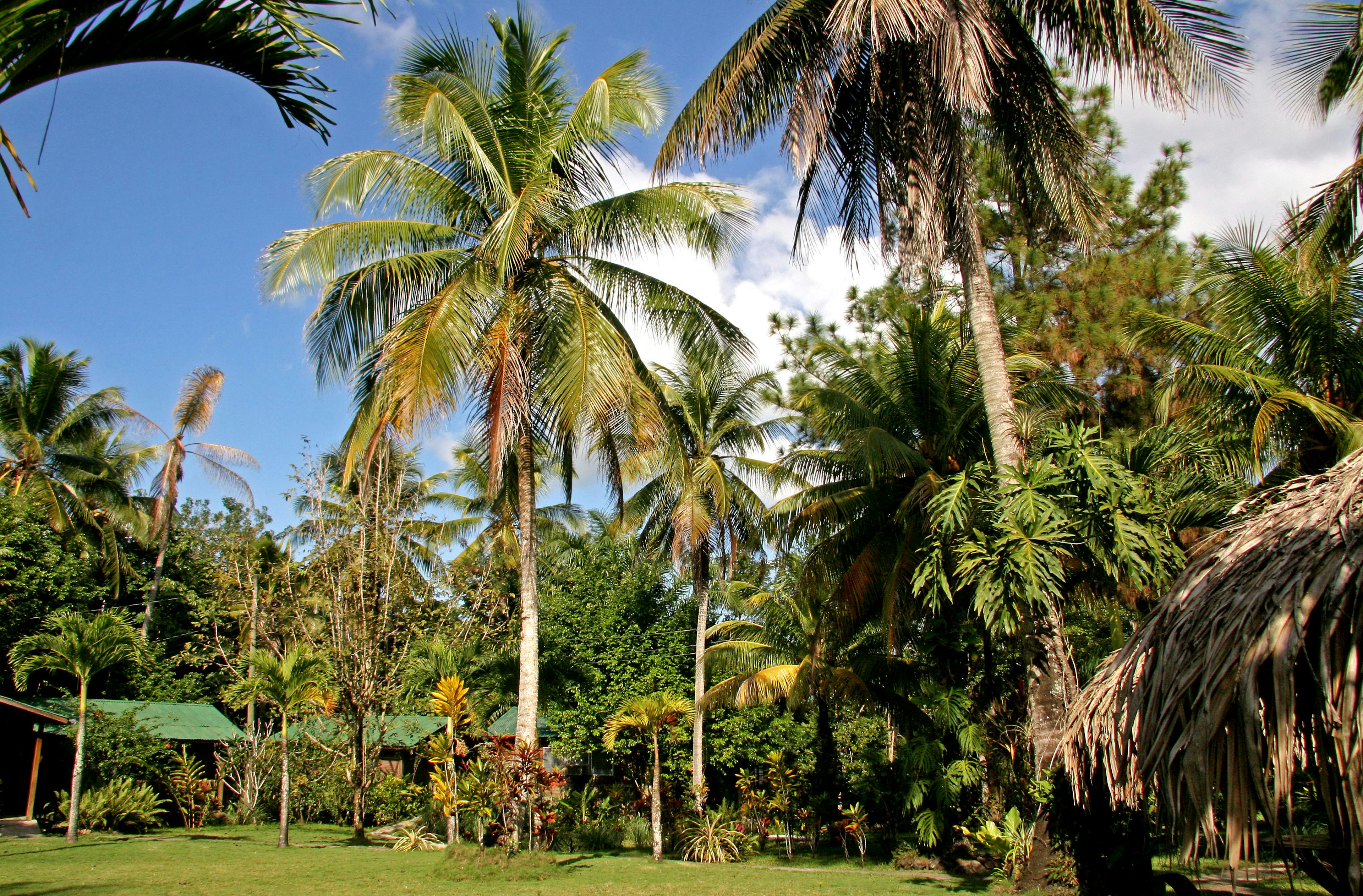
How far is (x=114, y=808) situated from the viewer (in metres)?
18.0

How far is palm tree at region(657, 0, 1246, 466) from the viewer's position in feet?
29.1

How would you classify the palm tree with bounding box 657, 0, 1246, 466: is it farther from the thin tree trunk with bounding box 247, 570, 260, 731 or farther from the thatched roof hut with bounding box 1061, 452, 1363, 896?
the thin tree trunk with bounding box 247, 570, 260, 731

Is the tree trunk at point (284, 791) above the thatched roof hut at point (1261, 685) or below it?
below

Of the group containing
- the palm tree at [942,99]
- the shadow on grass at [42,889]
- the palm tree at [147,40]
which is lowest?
the shadow on grass at [42,889]

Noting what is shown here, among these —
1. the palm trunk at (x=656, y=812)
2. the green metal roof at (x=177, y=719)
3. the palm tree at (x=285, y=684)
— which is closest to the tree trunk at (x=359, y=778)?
the palm tree at (x=285, y=684)

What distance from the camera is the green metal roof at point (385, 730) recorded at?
740 inches

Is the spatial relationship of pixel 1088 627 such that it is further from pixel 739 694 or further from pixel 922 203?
pixel 922 203

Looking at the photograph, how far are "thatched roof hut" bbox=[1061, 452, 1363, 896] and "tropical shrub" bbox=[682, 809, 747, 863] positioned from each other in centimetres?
1249

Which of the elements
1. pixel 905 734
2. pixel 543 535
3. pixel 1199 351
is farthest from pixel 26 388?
pixel 1199 351

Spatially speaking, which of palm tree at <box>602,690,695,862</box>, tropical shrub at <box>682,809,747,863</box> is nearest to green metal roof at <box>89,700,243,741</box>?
palm tree at <box>602,690,695,862</box>

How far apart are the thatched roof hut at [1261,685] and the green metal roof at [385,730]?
1567 cm

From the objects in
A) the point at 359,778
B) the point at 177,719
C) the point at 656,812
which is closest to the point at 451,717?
the point at 656,812

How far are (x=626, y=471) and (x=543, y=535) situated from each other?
57.2 feet

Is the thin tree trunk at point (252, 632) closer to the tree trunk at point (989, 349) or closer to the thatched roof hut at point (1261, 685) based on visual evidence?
the tree trunk at point (989, 349)
